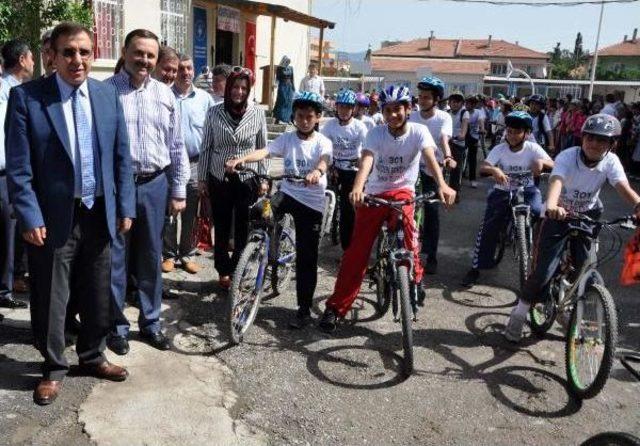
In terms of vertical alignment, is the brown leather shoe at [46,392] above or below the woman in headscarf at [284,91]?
below

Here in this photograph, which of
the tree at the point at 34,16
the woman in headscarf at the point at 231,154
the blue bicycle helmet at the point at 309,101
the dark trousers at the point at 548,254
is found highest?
the tree at the point at 34,16

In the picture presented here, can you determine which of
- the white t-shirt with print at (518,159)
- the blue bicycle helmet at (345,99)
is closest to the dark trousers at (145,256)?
the blue bicycle helmet at (345,99)

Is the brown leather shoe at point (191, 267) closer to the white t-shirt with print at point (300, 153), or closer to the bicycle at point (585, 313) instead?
the white t-shirt with print at point (300, 153)

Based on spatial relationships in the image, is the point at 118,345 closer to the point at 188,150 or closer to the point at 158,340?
the point at 158,340

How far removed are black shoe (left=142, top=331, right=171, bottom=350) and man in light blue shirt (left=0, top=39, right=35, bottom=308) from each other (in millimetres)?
1169

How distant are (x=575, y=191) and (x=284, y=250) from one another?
239 centimetres

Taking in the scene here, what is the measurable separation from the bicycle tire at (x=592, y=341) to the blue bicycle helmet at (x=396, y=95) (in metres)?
1.86

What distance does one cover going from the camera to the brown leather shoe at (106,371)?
3617mm

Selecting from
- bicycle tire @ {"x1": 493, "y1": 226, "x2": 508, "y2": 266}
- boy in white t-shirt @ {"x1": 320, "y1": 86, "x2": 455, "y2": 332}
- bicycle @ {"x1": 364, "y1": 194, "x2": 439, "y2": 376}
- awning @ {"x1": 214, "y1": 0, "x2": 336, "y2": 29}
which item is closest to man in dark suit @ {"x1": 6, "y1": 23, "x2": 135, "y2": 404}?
boy in white t-shirt @ {"x1": 320, "y1": 86, "x2": 455, "y2": 332}

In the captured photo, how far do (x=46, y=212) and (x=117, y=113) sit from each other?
715 mm

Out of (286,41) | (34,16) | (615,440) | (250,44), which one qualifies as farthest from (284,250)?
A: (286,41)

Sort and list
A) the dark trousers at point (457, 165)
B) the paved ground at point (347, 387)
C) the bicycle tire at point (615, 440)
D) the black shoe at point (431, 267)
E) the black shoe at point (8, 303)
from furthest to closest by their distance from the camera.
Result: the dark trousers at point (457, 165) < the black shoe at point (431, 267) < the black shoe at point (8, 303) < the paved ground at point (347, 387) < the bicycle tire at point (615, 440)

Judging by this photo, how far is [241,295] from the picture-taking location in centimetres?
433

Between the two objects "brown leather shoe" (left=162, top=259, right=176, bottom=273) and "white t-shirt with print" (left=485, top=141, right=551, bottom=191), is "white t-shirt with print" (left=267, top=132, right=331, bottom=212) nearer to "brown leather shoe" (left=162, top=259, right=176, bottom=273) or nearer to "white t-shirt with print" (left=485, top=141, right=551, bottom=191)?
"brown leather shoe" (left=162, top=259, right=176, bottom=273)
